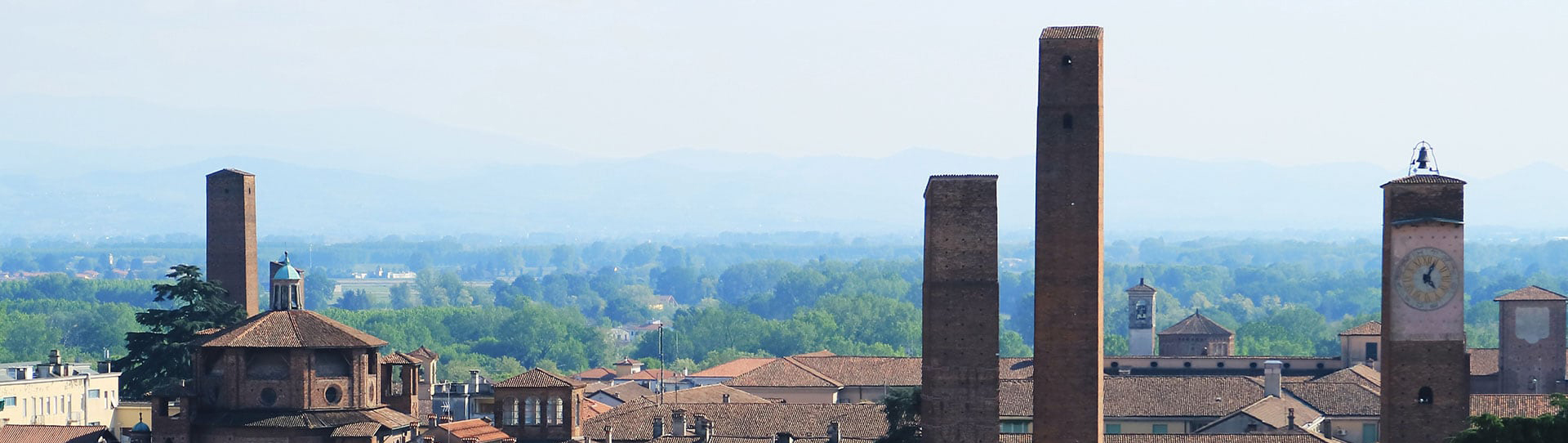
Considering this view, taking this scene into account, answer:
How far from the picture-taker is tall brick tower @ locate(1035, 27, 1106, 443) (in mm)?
42969

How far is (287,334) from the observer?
5309cm

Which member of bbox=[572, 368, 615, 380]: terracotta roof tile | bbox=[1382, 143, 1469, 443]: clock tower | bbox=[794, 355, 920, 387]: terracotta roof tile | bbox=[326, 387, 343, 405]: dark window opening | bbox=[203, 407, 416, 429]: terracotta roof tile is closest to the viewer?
bbox=[1382, 143, 1469, 443]: clock tower

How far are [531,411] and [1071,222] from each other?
17167 mm

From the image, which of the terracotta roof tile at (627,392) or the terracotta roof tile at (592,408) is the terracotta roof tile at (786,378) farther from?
the terracotta roof tile at (592,408)

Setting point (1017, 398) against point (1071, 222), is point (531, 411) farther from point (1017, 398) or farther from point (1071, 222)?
point (1071, 222)

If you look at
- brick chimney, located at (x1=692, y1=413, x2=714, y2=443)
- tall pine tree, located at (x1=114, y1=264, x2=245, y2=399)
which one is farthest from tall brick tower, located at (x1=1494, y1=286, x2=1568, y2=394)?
tall pine tree, located at (x1=114, y1=264, x2=245, y2=399)

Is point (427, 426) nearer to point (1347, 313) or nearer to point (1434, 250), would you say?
point (1434, 250)

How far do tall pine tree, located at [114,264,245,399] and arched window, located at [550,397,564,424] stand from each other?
1112 centimetres

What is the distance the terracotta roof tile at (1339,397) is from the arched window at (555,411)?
2282 cm

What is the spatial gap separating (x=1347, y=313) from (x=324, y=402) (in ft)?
465

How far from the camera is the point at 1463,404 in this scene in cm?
4203

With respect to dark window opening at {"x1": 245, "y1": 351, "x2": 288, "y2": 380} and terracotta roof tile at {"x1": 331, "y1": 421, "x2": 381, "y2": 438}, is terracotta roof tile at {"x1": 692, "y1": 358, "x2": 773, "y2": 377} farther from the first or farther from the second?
dark window opening at {"x1": 245, "y1": 351, "x2": 288, "y2": 380}

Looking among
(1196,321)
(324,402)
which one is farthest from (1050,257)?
(1196,321)

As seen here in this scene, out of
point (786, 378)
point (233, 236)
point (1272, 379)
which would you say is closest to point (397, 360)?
point (233, 236)
